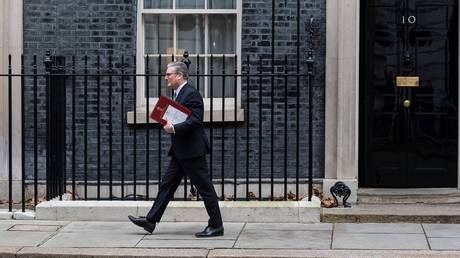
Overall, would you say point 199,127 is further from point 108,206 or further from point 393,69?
point 393,69

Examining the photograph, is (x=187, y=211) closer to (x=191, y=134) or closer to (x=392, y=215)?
(x=191, y=134)

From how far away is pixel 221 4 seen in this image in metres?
9.95

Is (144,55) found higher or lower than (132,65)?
higher

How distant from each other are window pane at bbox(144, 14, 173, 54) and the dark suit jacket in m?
2.27

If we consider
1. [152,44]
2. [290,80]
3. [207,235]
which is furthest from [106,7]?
[207,235]

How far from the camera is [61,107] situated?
30.8 feet

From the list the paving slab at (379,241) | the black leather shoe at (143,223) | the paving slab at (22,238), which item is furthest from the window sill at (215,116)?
the paving slab at (379,241)

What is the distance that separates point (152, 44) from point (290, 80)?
1743 mm

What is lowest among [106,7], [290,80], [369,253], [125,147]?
[369,253]

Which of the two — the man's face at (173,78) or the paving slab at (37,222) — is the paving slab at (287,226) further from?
the paving slab at (37,222)

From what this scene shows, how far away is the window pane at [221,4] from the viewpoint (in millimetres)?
9898

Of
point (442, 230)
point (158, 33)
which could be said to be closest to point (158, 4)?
point (158, 33)

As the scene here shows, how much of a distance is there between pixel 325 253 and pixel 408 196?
8.45 feet

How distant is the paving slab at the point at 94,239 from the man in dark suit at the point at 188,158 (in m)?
0.20
